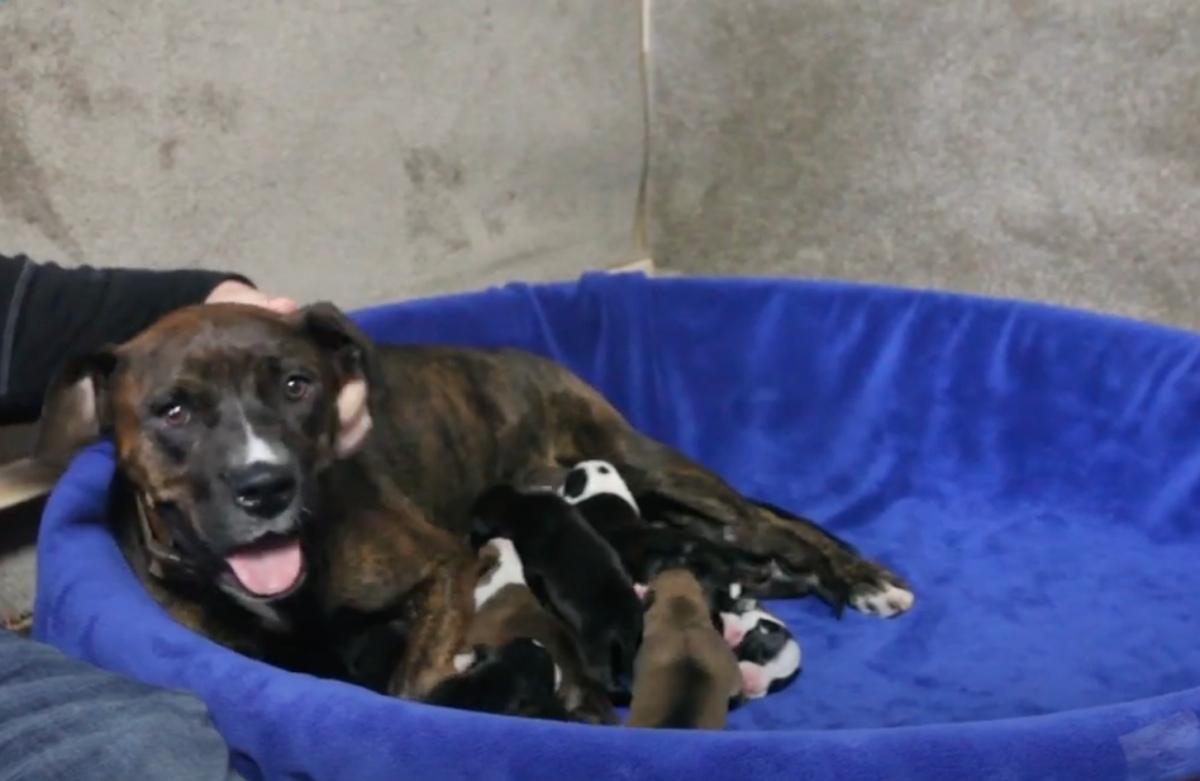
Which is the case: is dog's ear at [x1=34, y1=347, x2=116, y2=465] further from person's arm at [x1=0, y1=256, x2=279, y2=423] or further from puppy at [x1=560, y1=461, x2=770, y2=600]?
puppy at [x1=560, y1=461, x2=770, y2=600]

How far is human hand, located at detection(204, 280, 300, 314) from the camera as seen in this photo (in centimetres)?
239

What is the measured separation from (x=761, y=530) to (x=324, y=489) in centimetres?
96

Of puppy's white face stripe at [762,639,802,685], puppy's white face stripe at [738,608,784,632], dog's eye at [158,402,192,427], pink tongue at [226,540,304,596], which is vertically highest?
dog's eye at [158,402,192,427]

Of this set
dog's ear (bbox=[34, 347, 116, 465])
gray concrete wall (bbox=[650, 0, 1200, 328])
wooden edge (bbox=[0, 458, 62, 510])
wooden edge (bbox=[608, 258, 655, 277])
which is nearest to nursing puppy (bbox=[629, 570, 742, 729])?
dog's ear (bbox=[34, 347, 116, 465])

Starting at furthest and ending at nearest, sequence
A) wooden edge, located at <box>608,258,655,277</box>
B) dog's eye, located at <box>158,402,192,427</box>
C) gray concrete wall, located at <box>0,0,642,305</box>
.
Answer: wooden edge, located at <box>608,258,655,277</box> < gray concrete wall, located at <box>0,0,642,305</box> < dog's eye, located at <box>158,402,192,427</box>

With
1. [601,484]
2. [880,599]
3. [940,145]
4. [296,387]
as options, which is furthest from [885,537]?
[296,387]

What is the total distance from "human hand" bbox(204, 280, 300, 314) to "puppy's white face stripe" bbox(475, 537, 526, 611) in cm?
56

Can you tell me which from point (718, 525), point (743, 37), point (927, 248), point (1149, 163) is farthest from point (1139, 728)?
point (743, 37)

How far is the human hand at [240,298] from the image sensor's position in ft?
7.86

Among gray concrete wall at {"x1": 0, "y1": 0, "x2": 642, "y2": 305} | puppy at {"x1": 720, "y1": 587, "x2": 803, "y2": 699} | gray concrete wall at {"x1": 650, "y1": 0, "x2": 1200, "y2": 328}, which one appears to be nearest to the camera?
puppy at {"x1": 720, "y1": 587, "x2": 803, "y2": 699}

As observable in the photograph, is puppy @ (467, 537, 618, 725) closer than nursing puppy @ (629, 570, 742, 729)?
No

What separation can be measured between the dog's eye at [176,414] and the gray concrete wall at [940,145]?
2.32 meters

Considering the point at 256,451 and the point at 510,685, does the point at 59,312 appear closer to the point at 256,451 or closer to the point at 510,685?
the point at 256,451

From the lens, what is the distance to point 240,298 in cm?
246
